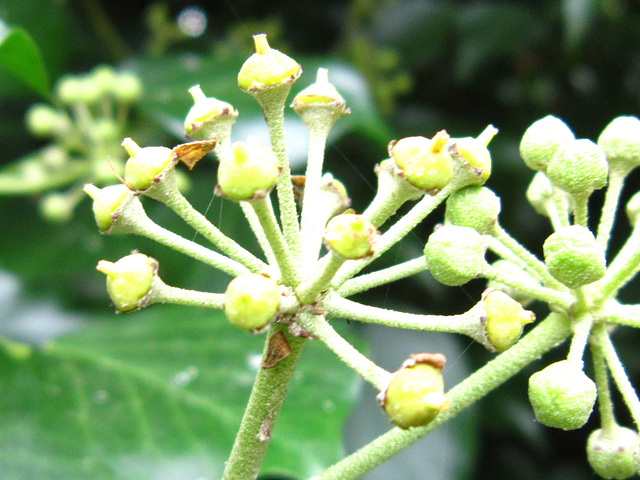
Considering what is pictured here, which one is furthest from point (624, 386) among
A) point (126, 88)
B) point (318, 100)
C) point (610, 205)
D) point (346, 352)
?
point (126, 88)

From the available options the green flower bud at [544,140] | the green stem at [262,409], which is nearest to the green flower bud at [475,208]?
the green flower bud at [544,140]

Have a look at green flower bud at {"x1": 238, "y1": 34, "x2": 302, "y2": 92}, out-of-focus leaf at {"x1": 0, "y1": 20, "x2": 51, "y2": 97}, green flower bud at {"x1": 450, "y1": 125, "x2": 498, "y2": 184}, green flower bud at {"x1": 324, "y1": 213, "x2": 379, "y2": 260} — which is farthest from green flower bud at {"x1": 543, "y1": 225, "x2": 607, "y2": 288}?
out-of-focus leaf at {"x1": 0, "y1": 20, "x2": 51, "y2": 97}

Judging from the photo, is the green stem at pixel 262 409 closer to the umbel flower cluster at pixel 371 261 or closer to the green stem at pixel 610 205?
the umbel flower cluster at pixel 371 261

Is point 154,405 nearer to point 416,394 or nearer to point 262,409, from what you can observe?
point 262,409

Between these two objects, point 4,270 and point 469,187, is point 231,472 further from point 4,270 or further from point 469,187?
point 4,270

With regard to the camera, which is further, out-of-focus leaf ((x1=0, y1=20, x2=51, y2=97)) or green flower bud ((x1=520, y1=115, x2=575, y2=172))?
out-of-focus leaf ((x1=0, y1=20, x2=51, y2=97))

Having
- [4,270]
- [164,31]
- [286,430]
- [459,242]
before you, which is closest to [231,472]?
[459,242]

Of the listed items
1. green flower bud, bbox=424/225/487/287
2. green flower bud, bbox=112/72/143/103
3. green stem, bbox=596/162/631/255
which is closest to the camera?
green flower bud, bbox=424/225/487/287

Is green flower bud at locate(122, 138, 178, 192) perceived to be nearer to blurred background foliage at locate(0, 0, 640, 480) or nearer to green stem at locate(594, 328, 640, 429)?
green stem at locate(594, 328, 640, 429)
